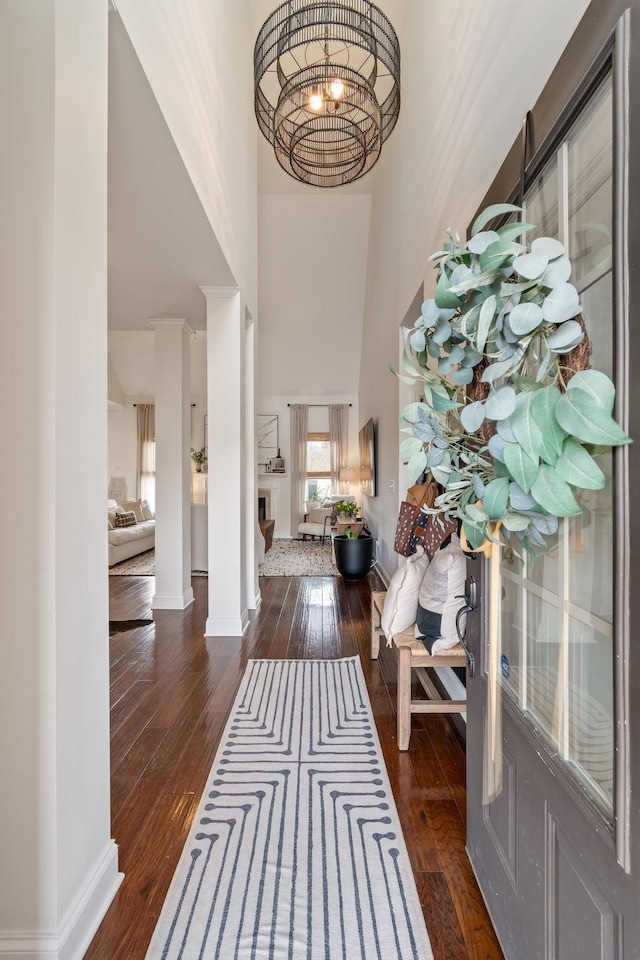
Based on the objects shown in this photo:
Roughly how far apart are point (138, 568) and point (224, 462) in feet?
12.1

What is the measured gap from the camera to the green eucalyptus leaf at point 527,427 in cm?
75

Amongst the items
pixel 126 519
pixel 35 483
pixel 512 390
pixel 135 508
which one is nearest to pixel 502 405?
pixel 512 390

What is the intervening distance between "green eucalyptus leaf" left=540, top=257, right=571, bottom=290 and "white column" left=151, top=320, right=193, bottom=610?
4306mm

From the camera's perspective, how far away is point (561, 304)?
0.76 meters

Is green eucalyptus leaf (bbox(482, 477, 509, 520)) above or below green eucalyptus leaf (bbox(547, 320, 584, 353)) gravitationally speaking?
below

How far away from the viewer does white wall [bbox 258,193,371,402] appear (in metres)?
7.57

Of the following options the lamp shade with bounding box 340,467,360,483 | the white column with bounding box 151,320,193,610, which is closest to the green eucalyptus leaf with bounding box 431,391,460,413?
the white column with bounding box 151,320,193,610

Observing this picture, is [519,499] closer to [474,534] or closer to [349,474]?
[474,534]

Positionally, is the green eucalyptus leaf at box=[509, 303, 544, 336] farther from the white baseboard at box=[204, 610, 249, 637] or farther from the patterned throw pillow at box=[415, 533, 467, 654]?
the white baseboard at box=[204, 610, 249, 637]

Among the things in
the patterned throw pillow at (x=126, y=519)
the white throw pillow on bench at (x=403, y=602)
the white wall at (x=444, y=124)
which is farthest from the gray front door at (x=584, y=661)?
the patterned throw pillow at (x=126, y=519)

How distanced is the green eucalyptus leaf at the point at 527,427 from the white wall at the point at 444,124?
1230 millimetres

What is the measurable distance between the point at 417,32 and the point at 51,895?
504 cm

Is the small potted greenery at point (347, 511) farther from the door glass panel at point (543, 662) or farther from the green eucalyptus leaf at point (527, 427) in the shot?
the green eucalyptus leaf at point (527, 427)

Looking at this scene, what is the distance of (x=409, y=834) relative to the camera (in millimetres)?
1695
